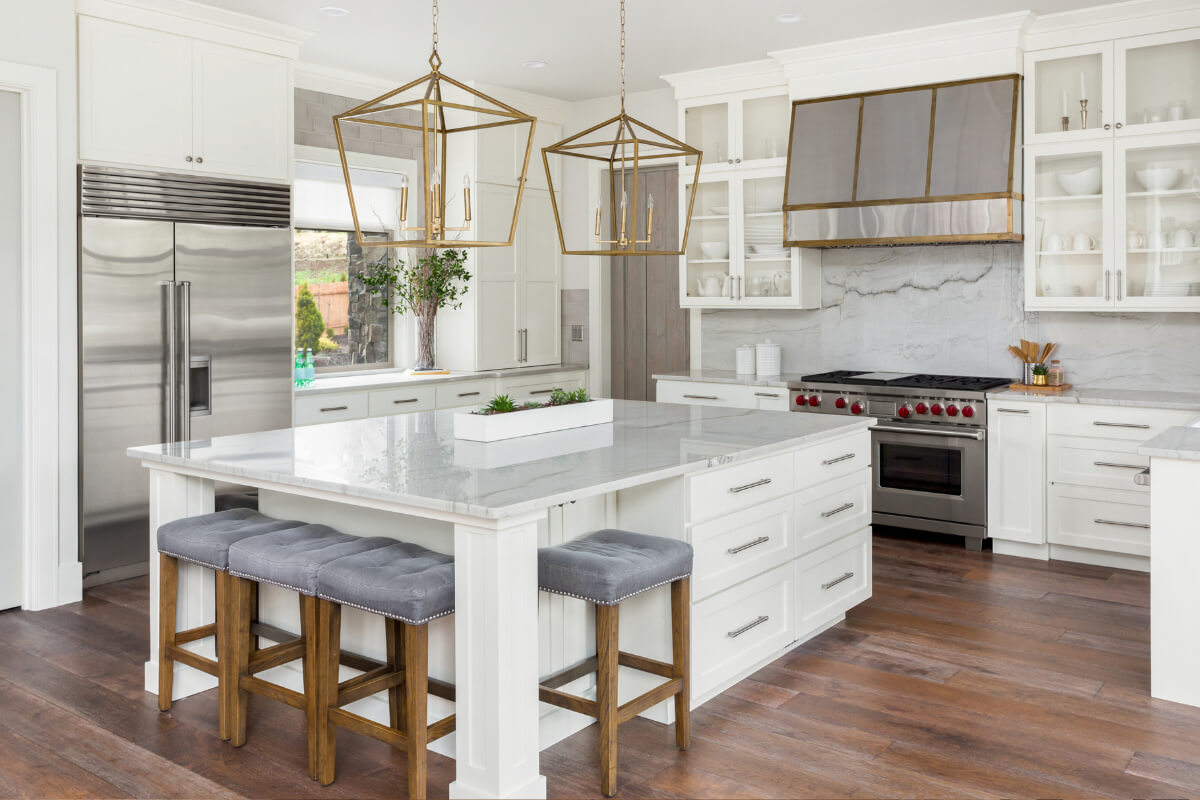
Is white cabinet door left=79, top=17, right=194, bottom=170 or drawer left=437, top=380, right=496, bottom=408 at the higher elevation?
white cabinet door left=79, top=17, right=194, bottom=170

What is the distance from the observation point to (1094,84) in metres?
5.02

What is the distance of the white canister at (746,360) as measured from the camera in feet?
20.4

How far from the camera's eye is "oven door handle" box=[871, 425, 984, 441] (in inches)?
201

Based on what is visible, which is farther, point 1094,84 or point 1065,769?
point 1094,84

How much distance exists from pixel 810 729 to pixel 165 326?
343 cm

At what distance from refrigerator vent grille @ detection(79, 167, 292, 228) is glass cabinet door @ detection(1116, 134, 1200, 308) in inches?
165

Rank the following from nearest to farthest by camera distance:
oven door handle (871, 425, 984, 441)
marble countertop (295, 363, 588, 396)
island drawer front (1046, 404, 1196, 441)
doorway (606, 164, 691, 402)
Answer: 1. island drawer front (1046, 404, 1196, 441)
2. oven door handle (871, 425, 984, 441)
3. marble countertop (295, 363, 588, 396)
4. doorway (606, 164, 691, 402)

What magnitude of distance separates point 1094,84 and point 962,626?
2848 millimetres

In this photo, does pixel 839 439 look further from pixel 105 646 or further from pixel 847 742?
pixel 105 646

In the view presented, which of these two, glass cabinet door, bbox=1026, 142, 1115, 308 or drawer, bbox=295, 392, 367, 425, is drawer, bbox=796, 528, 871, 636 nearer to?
glass cabinet door, bbox=1026, 142, 1115, 308

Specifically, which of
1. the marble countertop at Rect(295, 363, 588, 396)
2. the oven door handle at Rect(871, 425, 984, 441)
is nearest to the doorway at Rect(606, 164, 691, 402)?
the marble countertop at Rect(295, 363, 588, 396)

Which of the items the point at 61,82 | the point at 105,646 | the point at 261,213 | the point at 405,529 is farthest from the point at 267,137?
the point at 405,529

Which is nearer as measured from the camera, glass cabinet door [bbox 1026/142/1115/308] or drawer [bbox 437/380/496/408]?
glass cabinet door [bbox 1026/142/1115/308]

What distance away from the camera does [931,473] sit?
17.4ft
